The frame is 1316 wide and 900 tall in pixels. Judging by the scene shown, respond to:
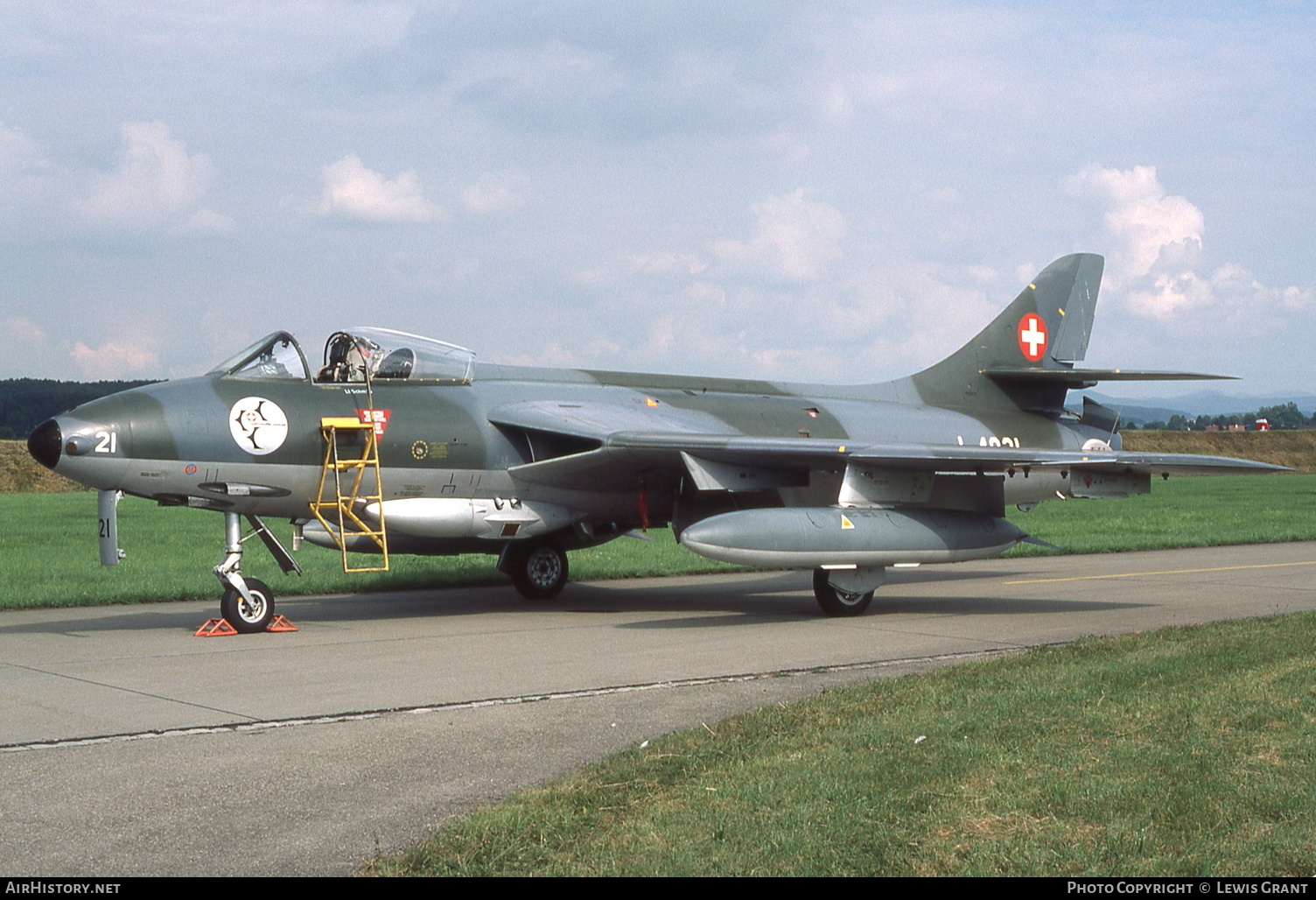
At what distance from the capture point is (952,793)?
5691 mm

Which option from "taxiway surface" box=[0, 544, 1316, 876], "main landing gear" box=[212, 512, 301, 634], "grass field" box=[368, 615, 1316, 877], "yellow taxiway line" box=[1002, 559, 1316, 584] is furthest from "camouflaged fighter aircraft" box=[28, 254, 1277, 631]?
"grass field" box=[368, 615, 1316, 877]

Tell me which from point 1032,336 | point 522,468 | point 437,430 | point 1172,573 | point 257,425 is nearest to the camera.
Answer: point 257,425

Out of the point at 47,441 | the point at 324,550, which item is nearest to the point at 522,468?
the point at 47,441

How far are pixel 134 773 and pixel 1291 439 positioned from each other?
85.9 meters

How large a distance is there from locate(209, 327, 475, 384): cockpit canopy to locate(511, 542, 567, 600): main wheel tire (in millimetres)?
2769

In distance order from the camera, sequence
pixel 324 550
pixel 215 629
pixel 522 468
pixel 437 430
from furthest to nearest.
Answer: pixel 324 550, pixel 522 468, pixel 437 430, pixel 215 629

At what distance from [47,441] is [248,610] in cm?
241

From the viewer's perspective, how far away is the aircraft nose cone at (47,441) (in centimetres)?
1173

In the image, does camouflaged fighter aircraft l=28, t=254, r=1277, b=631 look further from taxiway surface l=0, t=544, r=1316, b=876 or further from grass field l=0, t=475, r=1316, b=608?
grass field l=0, t=475, r=1316, b=608

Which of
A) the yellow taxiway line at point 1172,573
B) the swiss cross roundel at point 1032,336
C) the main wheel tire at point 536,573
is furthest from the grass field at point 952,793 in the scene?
the swiss cross roundel at point 1032,336

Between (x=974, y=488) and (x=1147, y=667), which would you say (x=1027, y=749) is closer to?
(x=1147, y=667)

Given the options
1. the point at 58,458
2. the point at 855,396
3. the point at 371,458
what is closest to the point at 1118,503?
the point at 855,396

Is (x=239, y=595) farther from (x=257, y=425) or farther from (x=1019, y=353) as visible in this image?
(x=1019, y=353)

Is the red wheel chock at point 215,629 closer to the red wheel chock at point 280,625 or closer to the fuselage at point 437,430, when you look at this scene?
the red wheel chock at point 280,625
